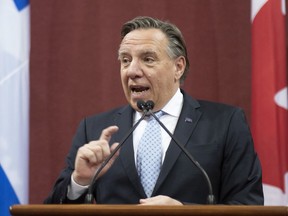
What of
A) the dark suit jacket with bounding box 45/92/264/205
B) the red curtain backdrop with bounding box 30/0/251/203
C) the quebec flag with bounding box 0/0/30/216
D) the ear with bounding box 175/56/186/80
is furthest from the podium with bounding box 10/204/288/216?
the red curtain backdrop with bounding box 30/0/251/203

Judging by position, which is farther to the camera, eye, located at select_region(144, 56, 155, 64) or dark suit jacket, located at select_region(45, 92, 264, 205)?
eye, located at select_region(144, 56, 155, 64)

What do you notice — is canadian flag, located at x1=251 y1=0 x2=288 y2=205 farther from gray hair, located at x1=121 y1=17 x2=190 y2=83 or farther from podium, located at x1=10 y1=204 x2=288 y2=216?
podium, located at x1=10 y1=204 x2=288 y2=216

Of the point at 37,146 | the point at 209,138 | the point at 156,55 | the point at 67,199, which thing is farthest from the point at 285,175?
the point at 37,146

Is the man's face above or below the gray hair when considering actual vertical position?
below

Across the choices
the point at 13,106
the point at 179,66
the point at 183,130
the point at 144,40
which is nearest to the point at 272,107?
the point at 179,66

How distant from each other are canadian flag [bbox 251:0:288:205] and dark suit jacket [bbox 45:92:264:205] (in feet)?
1.26

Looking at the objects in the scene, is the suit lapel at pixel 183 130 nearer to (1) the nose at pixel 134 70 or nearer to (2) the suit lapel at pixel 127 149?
(2) the suit lapel at pixel 127 149

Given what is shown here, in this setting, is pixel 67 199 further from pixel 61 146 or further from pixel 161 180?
pixel 61 146

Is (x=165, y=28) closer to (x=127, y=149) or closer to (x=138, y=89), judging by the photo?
(x=138, y=89)

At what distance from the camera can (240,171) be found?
235 cm

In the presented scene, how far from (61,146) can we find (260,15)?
1.32 meters

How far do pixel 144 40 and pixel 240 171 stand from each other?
654mm

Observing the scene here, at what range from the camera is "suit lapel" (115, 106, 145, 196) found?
2.40 meters

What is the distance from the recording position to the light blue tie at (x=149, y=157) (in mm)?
2420
